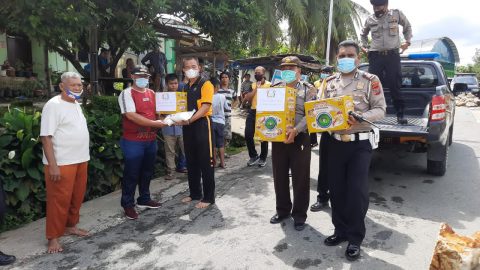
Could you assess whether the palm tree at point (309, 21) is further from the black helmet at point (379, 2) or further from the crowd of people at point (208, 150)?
the crowd of people at point (208, 150)

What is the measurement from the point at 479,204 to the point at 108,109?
16.9ft

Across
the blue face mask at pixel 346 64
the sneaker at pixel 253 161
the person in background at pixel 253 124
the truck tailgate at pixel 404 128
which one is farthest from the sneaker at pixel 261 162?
the blue face mask at pixel 346 64

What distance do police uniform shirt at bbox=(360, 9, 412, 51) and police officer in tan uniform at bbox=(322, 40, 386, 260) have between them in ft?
7.41

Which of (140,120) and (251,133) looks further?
(251,133)

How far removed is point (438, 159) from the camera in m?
5.09

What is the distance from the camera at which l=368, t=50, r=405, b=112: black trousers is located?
5242mm

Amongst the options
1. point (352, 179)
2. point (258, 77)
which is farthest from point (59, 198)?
point (258, 77)

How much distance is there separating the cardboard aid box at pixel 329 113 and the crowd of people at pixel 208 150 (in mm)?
91

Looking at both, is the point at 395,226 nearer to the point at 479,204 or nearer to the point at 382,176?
the point at 479,204

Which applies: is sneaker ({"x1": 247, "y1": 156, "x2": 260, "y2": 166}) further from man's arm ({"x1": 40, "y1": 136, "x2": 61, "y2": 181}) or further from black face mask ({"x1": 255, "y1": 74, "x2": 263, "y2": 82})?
man's arm ({"x1": 40, "y1": 136, "x2": 61, "y2": 181})

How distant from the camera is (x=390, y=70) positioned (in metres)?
5.27

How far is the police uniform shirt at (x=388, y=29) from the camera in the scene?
16.9ft

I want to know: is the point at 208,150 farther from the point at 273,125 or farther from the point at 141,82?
the point at 273,125

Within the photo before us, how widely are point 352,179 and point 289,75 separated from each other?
1170 mm
